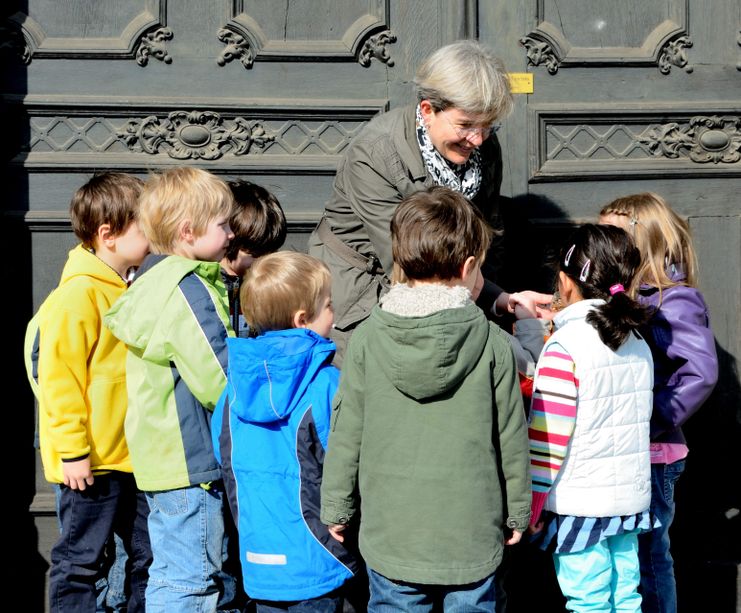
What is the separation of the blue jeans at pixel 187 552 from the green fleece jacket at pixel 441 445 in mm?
582

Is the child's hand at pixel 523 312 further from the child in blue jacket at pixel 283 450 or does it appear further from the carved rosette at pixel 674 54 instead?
the carved rosette at pixel 674 54

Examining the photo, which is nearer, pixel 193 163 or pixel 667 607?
pixel 667 607

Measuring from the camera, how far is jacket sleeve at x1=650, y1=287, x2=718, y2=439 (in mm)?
3137

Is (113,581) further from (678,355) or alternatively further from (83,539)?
(678,355)

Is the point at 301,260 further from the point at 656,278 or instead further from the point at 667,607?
the point at 667,607

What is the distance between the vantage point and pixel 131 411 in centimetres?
309

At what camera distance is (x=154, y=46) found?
12.3ft

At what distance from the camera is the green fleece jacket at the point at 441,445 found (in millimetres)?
2590

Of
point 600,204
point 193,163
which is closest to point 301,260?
point 193,163

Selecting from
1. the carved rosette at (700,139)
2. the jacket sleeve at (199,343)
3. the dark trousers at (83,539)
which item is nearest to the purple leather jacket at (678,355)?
the carved rosette at (700,139)

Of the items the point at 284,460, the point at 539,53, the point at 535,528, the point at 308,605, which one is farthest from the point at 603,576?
the point at 539,53

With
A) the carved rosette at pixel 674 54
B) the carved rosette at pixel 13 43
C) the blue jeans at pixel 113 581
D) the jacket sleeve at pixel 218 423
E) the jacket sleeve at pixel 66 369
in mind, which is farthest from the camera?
the carved rosette at pixel 674 54

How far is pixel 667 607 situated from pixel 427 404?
1.26 meters

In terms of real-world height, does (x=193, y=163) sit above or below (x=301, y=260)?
above
